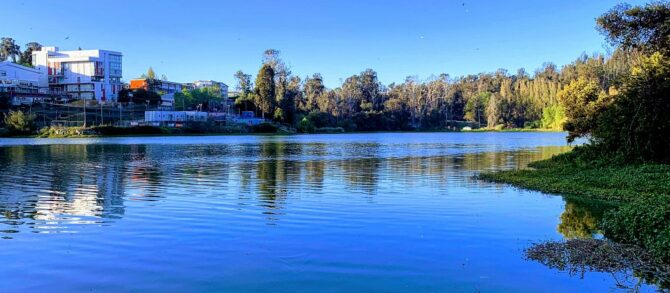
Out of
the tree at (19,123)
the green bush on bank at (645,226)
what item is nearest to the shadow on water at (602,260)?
the green bush on bank at (645,226)

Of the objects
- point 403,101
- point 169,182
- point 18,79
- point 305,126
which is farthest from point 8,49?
point 169,182

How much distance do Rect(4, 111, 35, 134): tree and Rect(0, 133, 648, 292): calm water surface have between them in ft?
291

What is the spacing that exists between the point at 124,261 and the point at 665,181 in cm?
1670

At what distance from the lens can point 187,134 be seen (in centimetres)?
→ 11662

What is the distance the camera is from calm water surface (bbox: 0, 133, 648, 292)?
9430 millimetres

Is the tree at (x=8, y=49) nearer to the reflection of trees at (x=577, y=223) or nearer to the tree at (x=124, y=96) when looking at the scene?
the tree at (x=124, y=96)

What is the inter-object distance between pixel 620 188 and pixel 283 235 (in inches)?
490

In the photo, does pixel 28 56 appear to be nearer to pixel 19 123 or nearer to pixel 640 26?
pixel 19 123

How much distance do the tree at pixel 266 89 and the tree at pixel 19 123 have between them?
1989 inches

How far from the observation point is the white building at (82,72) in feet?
469

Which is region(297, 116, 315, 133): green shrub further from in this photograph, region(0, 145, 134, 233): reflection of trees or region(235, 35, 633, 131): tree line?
region(0, 145, 134, 233): reflection of trees

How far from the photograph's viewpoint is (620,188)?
1848 cm

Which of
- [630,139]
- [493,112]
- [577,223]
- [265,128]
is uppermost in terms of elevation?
[493,112]

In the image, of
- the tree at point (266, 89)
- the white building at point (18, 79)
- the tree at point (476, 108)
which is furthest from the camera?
the tree at point (476, 108)
